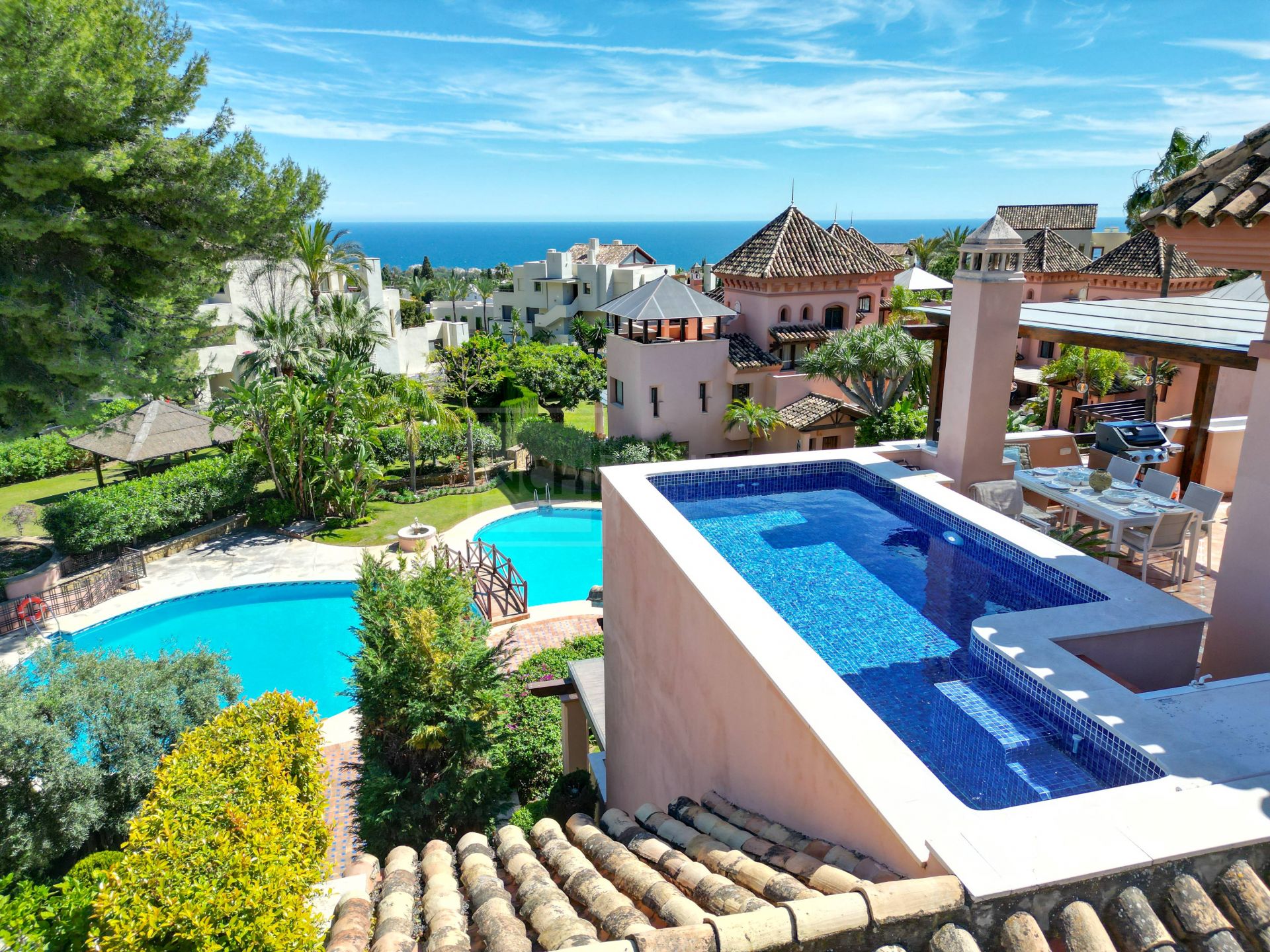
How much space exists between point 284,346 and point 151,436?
4733mm

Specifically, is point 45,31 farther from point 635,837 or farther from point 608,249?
point 608,249

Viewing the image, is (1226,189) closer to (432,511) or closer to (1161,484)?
(1161,484)

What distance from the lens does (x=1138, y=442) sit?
37.7ft

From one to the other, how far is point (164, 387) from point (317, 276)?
38.3 ft

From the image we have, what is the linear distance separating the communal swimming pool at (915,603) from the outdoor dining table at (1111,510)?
1.73 metres

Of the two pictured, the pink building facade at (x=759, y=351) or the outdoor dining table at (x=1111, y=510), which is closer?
the outdoor dining table at (x=1111, y=510)

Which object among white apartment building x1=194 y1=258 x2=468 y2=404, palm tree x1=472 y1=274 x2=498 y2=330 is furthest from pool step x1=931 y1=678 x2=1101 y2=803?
palm tree x1=472 y1=274 x2=498 y2=330

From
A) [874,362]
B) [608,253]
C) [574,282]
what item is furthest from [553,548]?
A: [608,253]

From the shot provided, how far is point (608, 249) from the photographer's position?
2314 inches

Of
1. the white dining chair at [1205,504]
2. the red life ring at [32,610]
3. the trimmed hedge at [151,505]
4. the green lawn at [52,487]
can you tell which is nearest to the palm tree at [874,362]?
the white dining chair at [1205,504]

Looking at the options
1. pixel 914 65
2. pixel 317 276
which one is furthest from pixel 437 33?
pixel 317 276

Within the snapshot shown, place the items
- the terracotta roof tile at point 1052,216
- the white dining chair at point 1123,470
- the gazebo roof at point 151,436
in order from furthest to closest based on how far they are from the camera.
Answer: the terracotta roof tile at point 1052,216, the gazebo roof at point 151,436, the white dining chair at point 1123,470

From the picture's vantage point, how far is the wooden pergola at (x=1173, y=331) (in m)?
8.70

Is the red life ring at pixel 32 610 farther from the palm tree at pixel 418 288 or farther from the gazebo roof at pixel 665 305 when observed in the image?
the palm tree at pixel 418 288
